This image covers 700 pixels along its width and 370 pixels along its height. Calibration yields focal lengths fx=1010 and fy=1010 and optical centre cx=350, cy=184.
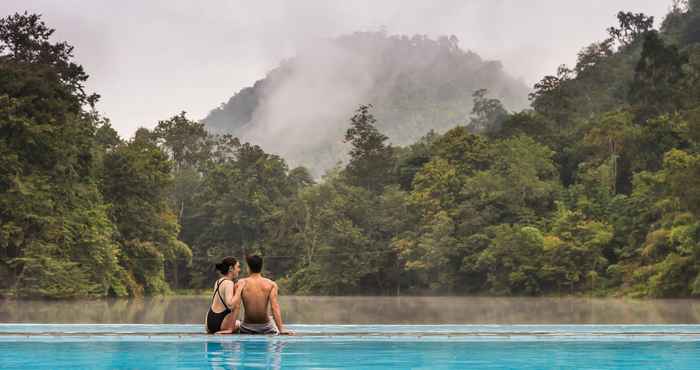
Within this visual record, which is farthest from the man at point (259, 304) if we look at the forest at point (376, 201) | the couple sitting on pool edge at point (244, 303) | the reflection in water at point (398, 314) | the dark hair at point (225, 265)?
the forest at point (376, 201)

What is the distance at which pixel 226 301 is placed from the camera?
546 inches

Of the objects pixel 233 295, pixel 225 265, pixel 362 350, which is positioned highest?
pixel 225 265

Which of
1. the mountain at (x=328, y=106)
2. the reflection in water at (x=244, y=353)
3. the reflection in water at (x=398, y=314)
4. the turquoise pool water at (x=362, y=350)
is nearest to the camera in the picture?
the reflection in water at (x=244, y=353)

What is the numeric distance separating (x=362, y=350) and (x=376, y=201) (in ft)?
188

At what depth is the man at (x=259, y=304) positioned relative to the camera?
13516 millimetres

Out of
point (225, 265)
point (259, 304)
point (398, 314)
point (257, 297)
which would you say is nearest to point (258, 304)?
point (259, 304)

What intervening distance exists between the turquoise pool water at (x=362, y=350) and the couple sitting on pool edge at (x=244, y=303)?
33 cm

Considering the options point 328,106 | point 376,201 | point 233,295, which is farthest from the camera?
point 328,106

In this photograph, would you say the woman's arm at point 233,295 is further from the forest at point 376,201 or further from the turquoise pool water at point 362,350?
the forest at point 376,201

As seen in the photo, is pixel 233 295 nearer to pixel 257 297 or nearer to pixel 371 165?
pixel 257 297

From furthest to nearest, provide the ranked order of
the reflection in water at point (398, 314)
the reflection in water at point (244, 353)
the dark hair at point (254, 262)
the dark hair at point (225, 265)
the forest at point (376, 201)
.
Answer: the forest at point (376, 201)
the reflection in water at point (398, 314)
the dark hair at point (225, 265)
the dark hair at point (254, 262)
the reflection in water at point (244, 353)

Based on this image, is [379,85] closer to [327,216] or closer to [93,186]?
[327,216]

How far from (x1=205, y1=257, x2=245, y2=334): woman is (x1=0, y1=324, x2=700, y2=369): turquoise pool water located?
35 centimetres

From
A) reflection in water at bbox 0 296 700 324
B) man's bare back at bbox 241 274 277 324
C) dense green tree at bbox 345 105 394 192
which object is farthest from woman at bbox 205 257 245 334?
dense green tree at bbox 345 105 394 192
